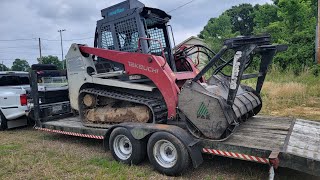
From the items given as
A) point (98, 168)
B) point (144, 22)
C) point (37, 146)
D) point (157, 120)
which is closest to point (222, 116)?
point (157, 120)

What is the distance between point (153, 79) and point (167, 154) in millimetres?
1451

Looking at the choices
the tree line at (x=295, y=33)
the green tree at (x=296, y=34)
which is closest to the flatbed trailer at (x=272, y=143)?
the tree line at (x=295, y=33)

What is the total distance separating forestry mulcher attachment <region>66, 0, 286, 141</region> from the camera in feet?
15.0

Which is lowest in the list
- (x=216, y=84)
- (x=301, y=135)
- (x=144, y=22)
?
(x=301, y=135)

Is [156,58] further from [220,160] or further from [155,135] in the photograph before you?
[220,160]

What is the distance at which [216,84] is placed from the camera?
5.48 m

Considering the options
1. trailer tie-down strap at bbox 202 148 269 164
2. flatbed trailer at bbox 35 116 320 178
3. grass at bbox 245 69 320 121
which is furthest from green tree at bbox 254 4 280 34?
trailer tie-down strap at bbox 202 148 269 164

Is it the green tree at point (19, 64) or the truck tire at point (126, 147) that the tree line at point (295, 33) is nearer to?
the truck tire at point (126, 147)

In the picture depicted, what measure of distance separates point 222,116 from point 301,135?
1344 mm

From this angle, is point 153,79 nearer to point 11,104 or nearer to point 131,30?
point 131,30

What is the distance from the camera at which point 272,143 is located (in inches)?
168

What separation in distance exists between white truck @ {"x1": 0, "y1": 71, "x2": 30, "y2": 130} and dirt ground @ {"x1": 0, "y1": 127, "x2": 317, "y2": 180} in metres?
1.58

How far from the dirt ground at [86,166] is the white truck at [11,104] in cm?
158

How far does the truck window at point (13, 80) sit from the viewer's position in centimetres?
883
